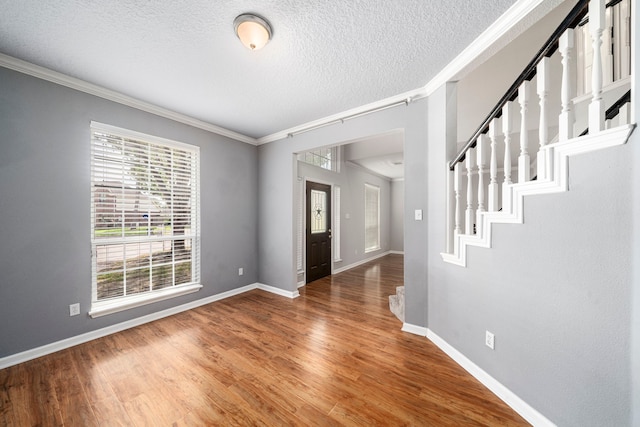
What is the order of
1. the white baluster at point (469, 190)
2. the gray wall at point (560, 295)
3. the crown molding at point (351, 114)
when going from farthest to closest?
the crown molding at point (351, 114) → the white baluster at point (469, 190) → the gray wall at point (560, 295)

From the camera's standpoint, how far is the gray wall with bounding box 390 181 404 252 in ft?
26.6

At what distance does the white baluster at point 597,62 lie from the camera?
3.85ft

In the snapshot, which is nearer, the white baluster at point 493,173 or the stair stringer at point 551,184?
the stair stringer at point 551,184

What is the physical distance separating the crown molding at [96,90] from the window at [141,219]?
0.34 metres

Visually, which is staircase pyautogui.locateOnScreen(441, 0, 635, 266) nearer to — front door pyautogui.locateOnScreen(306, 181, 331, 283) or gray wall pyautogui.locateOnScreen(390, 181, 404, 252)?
front door pyautogui.locateOnScreen(306, 181, 331, 283)

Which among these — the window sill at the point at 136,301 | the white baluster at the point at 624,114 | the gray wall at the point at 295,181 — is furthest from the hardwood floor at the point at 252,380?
the white baluster at the point at 624,114

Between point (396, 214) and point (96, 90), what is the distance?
7.85 metres

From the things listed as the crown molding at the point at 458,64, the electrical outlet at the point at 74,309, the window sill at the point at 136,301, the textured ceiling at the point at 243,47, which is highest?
the textured ceiling at the point at 243,47

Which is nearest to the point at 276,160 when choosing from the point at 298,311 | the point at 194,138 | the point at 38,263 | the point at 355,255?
the point at 194,138

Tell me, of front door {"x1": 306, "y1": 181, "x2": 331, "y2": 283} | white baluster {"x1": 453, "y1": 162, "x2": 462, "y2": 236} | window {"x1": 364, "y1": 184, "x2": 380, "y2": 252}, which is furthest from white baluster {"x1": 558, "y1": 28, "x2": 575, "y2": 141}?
window {"x1": 364, "y1": 184, "x2": 380, "y2": 252}

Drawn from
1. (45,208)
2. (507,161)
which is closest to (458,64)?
(507,161)

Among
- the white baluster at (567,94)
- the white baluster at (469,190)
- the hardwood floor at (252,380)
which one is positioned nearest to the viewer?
the white baluster at (567,94)

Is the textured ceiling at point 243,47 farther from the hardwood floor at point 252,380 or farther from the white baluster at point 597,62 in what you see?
the hardwood floor at point 252,380

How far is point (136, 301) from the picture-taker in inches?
107
